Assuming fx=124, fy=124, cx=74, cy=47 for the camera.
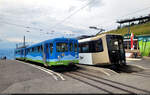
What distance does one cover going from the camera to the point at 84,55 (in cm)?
1402

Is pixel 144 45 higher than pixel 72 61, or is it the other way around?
pixel 144 45

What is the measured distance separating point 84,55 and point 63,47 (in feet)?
13.0

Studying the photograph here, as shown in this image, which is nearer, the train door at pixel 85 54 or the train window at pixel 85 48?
the train door at pixel 85 54

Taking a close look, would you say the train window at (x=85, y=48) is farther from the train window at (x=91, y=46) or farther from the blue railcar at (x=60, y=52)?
the blue railcar at (x=60, y=52)

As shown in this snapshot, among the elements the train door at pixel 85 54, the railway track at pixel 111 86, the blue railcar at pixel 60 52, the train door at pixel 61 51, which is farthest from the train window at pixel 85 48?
the railway track at pixel 111 86

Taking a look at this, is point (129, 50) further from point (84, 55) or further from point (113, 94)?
point (113, 94)

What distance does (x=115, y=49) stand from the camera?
11328mm

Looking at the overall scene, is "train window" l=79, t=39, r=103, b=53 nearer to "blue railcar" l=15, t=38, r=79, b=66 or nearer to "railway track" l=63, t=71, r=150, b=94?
"blue railcar" l=15, t=38, r=79, b=66

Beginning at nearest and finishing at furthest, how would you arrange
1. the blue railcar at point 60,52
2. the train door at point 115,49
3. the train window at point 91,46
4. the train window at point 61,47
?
the blue railcar at point 60,52
the train window at point 61,47
the train door at point 115,49
the train window at point 91,46

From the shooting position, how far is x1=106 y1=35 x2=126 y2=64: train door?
433 inches

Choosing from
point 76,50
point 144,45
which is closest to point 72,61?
point 76,50

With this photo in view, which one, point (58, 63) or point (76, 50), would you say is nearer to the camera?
point (58, 63)

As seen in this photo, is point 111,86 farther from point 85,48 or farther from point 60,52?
point 85,48

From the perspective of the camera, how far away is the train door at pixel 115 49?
11.0 meters
